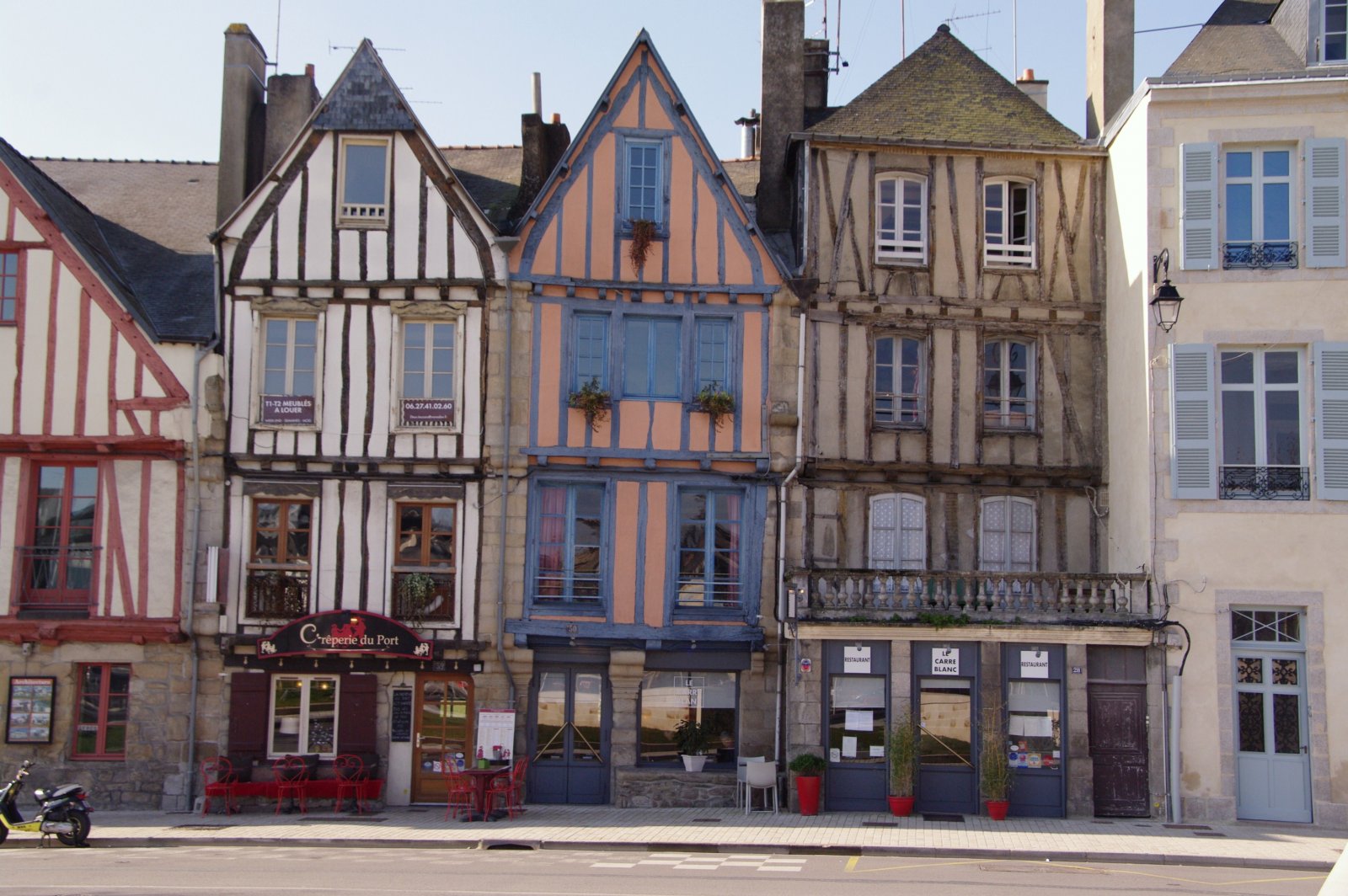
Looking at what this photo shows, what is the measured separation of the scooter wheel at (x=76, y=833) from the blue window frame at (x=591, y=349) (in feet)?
25.9

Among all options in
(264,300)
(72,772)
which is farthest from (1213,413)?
(72,772)

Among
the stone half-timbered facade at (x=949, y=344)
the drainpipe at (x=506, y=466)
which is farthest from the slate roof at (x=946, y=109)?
the drainpipe at (x=506, y=466)

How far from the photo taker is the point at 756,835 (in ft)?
49.6

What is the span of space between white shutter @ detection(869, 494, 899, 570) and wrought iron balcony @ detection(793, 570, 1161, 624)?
5.19 ft

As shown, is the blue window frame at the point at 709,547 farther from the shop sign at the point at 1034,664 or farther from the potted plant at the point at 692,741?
the shop sign at the point at 1034,664

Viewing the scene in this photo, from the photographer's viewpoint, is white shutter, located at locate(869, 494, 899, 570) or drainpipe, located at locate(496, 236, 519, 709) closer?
drainpipe, located at locate(496, 236, 519, 709)

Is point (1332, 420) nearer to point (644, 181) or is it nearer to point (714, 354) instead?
point (714, 354)

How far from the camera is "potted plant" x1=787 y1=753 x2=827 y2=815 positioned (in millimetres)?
16625

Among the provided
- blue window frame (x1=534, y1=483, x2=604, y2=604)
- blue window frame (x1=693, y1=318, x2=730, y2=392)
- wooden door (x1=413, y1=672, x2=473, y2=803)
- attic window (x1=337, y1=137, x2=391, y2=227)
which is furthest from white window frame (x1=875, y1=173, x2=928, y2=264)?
wooden door (x1=413, y1=672, x2=473, y2=803)

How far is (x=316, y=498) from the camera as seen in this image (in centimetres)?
1830

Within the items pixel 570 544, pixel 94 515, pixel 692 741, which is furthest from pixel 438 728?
pixel 94 515

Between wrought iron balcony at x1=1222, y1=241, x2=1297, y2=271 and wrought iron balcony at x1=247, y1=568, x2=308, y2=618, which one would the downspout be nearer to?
wrought iron balcony at x1=247, y1=568, x2=308, y2=618

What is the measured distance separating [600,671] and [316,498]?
174 inches

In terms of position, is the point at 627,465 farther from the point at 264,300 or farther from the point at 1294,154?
the point at 1294,154
